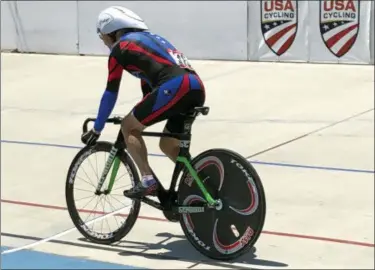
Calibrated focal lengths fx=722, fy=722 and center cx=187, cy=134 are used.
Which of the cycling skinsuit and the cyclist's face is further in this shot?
the cyclist's face

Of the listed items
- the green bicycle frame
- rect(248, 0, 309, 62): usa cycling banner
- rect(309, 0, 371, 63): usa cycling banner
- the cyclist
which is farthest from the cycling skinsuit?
rect(248, 0, 309, 62): usa cycling banner

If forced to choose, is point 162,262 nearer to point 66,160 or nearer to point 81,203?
point 81,203

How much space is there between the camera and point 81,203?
6.43 m

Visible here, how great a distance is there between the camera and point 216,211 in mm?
5375

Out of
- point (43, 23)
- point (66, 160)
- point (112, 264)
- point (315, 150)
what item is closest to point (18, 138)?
point (66, 160)

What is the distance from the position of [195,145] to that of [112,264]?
4319 millimetres

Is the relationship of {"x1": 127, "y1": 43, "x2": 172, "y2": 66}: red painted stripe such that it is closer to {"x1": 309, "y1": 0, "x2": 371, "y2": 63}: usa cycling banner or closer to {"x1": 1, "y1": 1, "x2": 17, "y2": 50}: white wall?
{"x1": 309, "y1": 0, "x2": 371, "y2": 63}: usa cycling banner

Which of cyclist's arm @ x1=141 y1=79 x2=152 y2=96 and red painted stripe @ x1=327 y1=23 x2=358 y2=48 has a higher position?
cyclist's arm @ x1=141 y1=79 x2=152 y2=96

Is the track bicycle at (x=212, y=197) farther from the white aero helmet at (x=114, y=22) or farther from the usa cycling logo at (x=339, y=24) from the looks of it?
the usa cycling logo at (x=339, y=24)

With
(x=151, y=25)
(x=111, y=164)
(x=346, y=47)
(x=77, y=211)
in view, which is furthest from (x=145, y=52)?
(x=151, y=25)

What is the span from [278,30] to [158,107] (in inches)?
450

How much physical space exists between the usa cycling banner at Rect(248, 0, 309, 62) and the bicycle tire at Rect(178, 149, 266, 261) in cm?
1099

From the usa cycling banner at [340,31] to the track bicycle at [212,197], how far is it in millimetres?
10704

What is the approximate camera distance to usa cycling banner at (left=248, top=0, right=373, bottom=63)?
1546 centimetres
